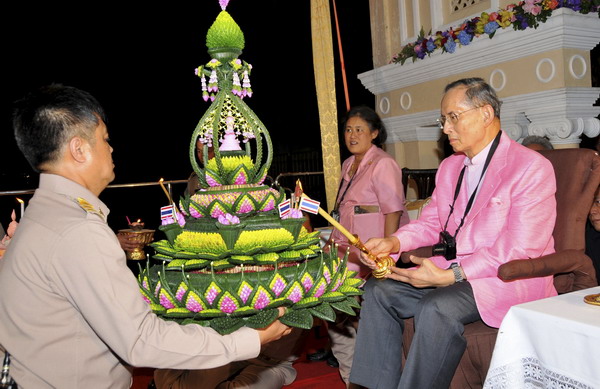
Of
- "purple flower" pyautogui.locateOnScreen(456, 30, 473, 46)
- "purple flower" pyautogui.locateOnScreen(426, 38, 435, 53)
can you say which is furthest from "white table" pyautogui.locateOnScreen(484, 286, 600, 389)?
"purple flower" pyautogui.locateOnScreen(426, 38, 435, 53)

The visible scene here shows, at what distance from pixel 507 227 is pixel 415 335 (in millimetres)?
521

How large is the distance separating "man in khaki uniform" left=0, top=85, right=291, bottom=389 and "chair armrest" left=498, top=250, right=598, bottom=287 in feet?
3.27

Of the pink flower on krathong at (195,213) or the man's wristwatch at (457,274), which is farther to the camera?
the man's wristwatch at (457,274)

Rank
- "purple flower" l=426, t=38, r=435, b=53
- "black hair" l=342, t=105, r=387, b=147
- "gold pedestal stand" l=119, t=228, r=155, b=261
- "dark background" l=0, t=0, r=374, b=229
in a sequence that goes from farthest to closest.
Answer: "dark background" l=0, t=0, r=374, b=229 < "purple flower" l=426, t=38, r=435, b=53 < "gold pedestal stand" l=119, t=228, r=155, b=261 < "black hair" l=342, t=105, r=387, b=147

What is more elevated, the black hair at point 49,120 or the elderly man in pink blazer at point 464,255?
the black hair at point 49,120

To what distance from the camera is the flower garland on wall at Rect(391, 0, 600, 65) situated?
12.2 ft

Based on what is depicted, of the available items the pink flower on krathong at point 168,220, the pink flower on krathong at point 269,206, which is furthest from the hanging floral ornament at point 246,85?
the pink flower on krathong at point 168,220

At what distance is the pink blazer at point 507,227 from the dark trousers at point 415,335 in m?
0.08

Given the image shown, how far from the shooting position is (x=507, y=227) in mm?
2021

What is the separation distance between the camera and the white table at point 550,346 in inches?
52.1

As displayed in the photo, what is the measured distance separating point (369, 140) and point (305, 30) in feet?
Answer: 16.6

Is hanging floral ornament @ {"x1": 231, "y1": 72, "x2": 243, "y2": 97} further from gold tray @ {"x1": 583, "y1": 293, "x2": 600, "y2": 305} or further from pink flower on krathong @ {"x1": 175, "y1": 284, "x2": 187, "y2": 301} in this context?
gold tray @ {"x1": 583, "y1": 293, "x2": 600, "y2": 305}

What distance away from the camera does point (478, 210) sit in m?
2.10

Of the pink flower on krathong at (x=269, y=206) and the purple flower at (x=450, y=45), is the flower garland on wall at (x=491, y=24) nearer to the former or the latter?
the purple flower at (x=450, y=45)
